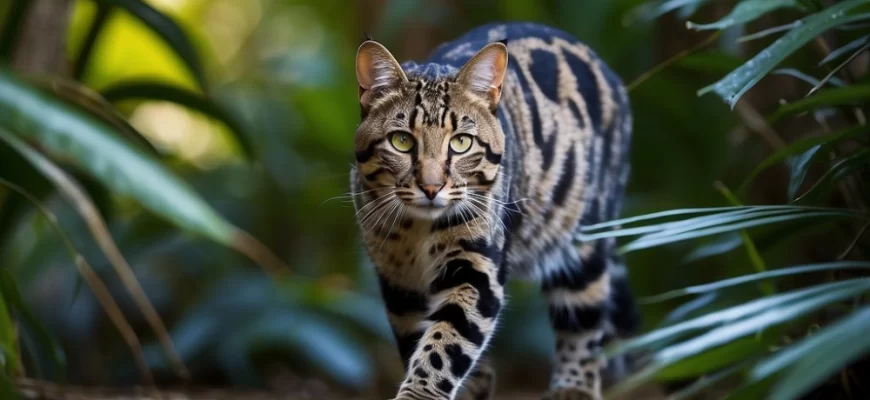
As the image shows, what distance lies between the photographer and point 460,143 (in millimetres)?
2824

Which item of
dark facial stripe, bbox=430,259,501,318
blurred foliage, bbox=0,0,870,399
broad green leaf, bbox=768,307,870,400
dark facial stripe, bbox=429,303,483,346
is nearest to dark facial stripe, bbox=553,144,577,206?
blurred foliage, bbox=0,0,870,399

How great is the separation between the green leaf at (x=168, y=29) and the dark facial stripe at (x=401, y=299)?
4.71 feet

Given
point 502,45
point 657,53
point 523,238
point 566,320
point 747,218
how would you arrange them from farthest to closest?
point 657,53 → point 566,320 → point 523,238 → point 502,45 → point 747,218


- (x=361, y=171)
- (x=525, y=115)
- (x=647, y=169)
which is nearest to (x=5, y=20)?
(x=361, y=171)

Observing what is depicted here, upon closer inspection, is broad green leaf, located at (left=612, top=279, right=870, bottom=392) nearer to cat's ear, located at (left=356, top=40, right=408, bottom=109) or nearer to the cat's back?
cat's ear, located at (left=356, top=40, right=408, bottom=109)

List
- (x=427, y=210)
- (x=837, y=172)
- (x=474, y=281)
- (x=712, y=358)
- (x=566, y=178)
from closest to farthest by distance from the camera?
1. (x=712, y=358)
2. (x=837, y=172)
3. (x=427, y=210)
4. (x=474, y=281)
5. (x=566, y=178)

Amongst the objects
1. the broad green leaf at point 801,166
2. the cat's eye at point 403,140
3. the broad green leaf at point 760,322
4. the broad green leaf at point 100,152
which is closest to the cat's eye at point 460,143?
the cat's eye at point 403,140

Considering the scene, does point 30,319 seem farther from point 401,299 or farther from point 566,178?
point 566,178

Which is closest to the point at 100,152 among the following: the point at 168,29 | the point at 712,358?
the point at 168,29

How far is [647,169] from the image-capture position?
5730mm

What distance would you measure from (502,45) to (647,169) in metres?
3.09

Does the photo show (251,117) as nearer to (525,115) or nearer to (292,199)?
(292,199)

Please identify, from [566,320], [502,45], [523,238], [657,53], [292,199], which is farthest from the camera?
[292,199]

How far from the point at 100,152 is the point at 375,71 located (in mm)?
795
